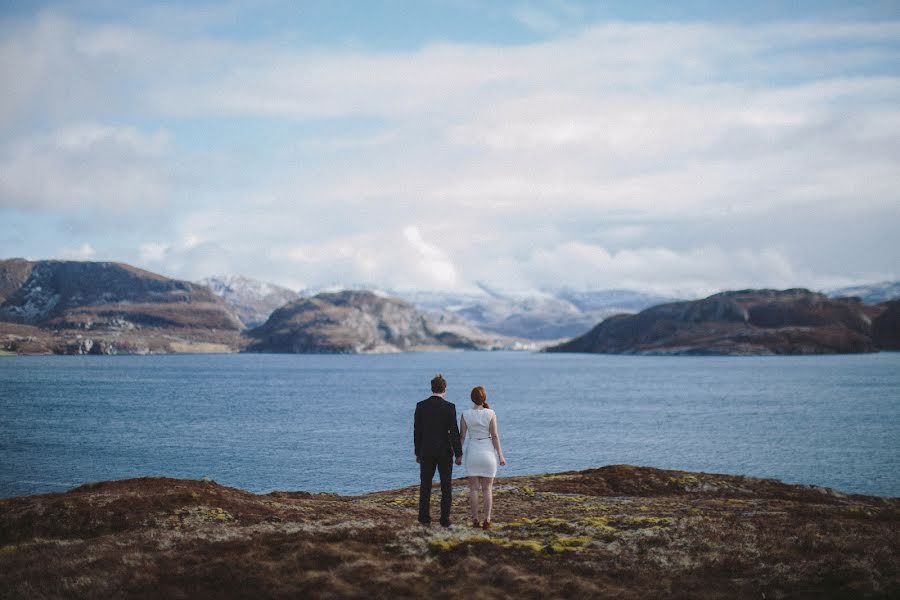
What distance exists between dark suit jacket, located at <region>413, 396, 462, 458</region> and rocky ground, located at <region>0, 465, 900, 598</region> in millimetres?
Answer: 2469

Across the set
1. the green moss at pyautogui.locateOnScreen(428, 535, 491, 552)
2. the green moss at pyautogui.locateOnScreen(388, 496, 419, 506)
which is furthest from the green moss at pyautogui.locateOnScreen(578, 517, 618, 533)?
the green moss at pyautogui.locateOnScreen(388, 496, 419, 506)

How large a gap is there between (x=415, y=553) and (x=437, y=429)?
3.60m

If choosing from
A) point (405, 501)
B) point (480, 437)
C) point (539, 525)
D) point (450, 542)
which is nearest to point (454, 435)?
point (480, 437)

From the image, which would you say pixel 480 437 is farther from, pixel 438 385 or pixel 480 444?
pixel 438 385

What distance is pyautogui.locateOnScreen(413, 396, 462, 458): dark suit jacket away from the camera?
22172mm

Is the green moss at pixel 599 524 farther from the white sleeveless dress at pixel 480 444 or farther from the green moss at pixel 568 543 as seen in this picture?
the white sleeveless dress at pixel 480 444

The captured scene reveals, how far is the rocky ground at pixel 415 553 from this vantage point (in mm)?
18172

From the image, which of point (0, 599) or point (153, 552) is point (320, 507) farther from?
point (0, 599)

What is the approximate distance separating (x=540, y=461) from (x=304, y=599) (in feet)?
202

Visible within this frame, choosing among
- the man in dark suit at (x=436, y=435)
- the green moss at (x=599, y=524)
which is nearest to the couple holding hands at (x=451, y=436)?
the man in dark suit at (x=436, y=435)

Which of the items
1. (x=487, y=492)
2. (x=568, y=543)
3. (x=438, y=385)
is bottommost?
(x=568, y=543)

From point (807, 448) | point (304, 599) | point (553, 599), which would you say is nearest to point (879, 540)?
point (553, 599)

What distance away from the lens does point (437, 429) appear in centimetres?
2223

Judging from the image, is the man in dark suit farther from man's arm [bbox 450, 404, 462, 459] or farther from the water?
the water
